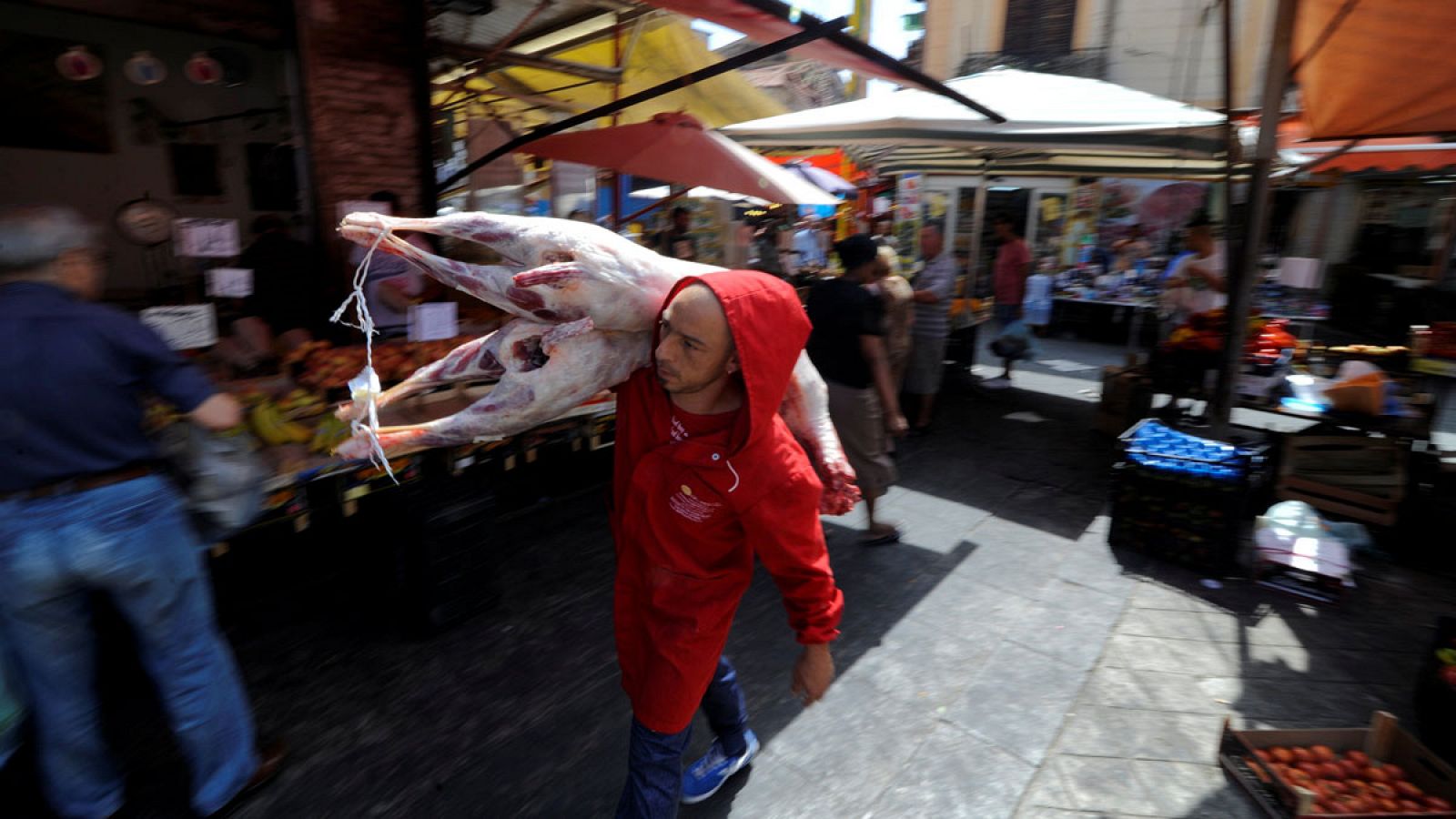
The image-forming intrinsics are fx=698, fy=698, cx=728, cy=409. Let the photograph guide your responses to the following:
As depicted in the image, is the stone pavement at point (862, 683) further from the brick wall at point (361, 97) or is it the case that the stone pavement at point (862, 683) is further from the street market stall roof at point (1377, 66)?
the street market stall roof at point (1377, 66)

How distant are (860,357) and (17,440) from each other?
349 cm

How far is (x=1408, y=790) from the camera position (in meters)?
2.42

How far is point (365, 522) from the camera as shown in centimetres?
367

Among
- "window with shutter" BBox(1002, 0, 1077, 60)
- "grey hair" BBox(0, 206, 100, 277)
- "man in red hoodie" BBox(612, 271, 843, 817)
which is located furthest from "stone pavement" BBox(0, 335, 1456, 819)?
"window with shutter" BBox(1002, 0, 1077, 60)

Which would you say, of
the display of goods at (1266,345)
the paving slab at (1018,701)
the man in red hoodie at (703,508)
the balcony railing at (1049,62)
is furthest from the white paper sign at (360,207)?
the balcony railing at (1049,62)

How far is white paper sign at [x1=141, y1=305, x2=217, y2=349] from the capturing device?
2768mm

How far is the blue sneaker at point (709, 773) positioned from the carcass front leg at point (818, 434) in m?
1.14

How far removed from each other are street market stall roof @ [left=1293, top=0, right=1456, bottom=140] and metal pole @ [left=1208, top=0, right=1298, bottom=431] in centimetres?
15

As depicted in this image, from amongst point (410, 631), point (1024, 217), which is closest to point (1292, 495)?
point (410, 631)

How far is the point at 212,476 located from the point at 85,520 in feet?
1.17

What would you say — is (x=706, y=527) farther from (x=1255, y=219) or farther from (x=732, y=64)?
(x=1255, y=219)

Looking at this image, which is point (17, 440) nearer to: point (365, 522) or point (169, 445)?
point (169, 445)

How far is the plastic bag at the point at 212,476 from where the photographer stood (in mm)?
2260

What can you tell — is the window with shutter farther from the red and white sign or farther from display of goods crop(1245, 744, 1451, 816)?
display of goods crop(1245, 744, 1451, 816)
